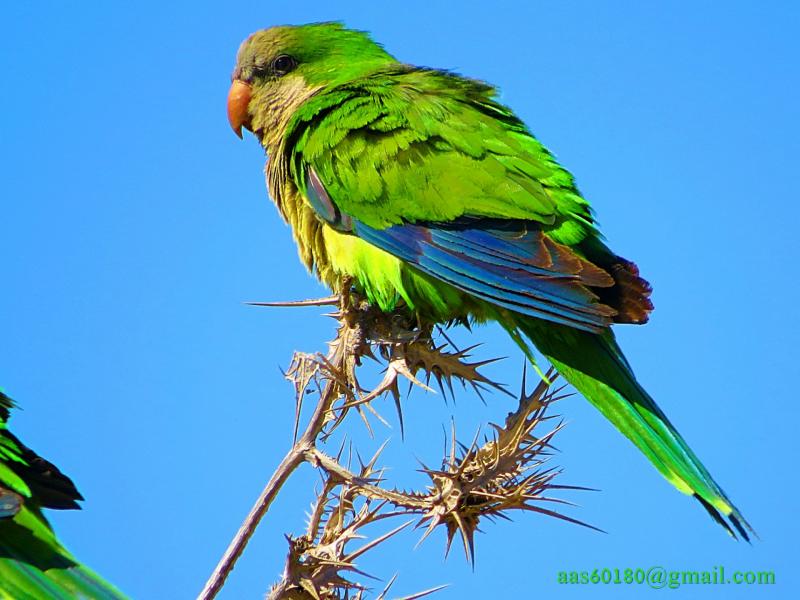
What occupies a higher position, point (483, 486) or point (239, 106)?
point (239, 106)

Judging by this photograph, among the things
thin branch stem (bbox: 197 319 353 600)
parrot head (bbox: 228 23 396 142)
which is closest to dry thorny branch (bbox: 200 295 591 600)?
thin branch stem (bbox: 197 319 353 600)

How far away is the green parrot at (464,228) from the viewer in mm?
4195

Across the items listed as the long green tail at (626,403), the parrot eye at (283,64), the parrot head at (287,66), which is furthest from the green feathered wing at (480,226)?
the parrot eye at (283,64)

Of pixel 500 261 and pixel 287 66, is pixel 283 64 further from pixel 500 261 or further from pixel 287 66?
pixel 500 261

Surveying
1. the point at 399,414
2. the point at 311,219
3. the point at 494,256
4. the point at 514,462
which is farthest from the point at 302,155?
the point at 514,462

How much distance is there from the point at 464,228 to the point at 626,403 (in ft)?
3.82

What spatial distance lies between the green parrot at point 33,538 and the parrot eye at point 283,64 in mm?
3000

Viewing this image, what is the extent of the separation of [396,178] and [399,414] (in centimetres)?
160

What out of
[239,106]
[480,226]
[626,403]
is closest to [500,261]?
[480,226]

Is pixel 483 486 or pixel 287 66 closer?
pixel 483 486

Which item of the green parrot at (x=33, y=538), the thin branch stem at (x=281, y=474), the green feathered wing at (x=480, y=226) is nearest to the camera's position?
the thin branch stem at (x=281, y=474)

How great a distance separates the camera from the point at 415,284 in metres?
4.79

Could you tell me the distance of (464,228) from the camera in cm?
474

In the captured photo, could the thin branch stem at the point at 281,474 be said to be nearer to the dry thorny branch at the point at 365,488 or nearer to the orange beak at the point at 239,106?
the dry thorny branch at the point at 365,488
